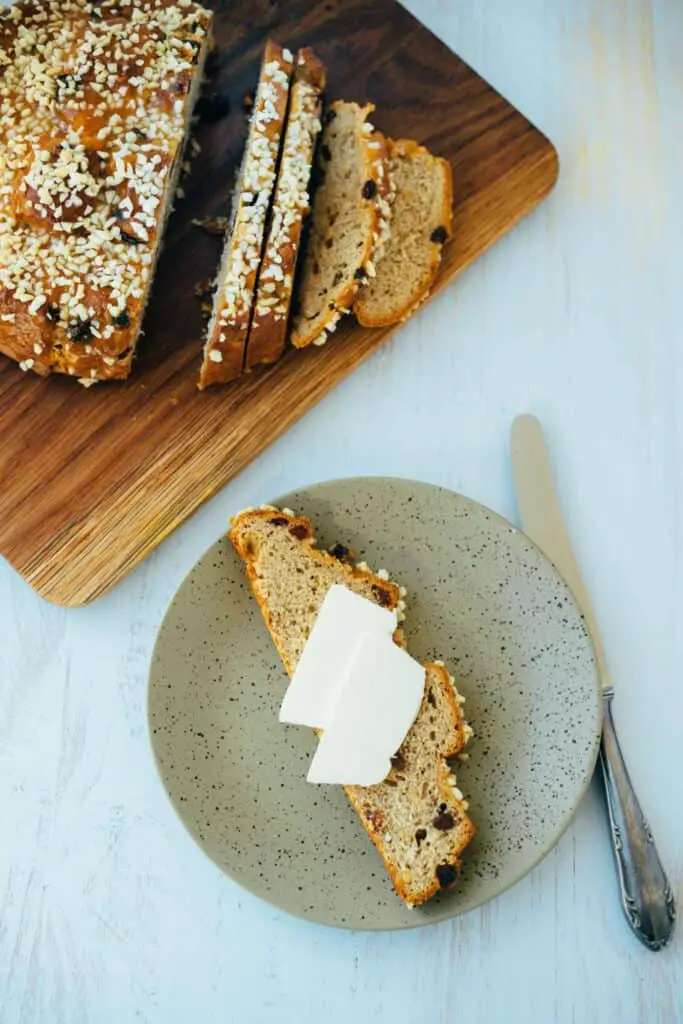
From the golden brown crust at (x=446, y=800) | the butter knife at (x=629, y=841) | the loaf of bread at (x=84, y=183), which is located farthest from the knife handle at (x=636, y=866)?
the loaf of bread at (x=84, y=183)

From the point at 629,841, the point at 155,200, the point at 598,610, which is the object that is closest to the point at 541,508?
the point at 598,610

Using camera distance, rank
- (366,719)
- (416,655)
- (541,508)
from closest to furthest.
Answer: (366,719)
(416,655)
(541,508)

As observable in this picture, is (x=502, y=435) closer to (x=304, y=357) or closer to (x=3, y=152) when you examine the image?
(x=304, y=357)

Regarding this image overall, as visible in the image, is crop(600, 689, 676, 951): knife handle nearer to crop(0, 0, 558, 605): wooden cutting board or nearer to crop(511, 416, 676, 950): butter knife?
crop(511, 416, 676, 950): butter knife

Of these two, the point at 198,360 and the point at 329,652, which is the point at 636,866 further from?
the point at 198,360

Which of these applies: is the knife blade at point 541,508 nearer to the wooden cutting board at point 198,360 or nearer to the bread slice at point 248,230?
the wooden cutting board at point 198,360

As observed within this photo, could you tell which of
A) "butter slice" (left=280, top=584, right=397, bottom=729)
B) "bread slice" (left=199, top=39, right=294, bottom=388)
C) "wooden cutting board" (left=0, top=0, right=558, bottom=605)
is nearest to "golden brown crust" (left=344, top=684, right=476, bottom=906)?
"butter slice" (left=280, top=584, right=397, bottom=729)

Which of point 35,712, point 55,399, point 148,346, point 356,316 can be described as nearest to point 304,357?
point 356,316
